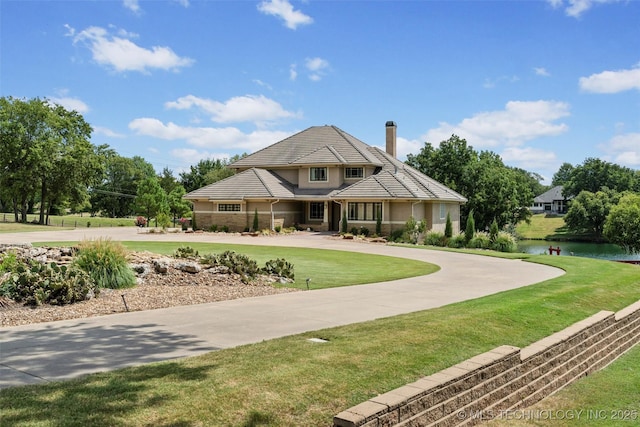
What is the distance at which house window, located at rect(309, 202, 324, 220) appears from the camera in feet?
153

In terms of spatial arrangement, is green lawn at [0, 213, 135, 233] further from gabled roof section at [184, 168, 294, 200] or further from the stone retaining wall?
the stone retaining wall

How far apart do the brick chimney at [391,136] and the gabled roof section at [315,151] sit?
234 cm

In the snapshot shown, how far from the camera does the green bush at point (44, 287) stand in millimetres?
10625

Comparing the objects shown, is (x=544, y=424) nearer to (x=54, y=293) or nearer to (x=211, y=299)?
(x=211, y=299)

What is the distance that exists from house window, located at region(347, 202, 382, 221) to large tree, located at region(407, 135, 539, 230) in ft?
68.5

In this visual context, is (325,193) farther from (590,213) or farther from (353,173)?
(590,213)

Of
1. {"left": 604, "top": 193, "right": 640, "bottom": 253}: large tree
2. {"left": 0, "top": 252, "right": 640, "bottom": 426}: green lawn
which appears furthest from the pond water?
{"left": 0, "top": 252, "right": 640, "bottom": 426}: green lawn

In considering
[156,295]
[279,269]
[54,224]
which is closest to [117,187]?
[54,224]

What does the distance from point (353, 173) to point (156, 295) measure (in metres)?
35.8

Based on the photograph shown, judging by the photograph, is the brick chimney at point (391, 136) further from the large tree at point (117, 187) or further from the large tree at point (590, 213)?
the large tree at point (117, 187)

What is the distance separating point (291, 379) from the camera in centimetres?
579

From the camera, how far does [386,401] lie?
5.22 m

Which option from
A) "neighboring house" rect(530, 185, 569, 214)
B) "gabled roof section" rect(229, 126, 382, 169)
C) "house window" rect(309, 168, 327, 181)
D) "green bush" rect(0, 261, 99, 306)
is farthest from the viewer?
"neighboring house" rect(530, 185, 569, 214)

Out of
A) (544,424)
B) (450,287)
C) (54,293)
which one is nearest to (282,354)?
(544,424)
